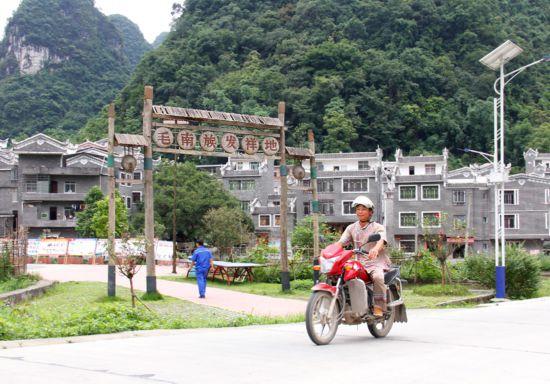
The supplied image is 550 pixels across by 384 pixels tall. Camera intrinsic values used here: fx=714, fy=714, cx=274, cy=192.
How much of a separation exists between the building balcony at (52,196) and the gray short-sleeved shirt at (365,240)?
161 feet

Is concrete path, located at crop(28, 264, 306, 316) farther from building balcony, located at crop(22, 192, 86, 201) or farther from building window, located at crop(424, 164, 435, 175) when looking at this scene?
building window, located at crop(424, 164, 435, 175)

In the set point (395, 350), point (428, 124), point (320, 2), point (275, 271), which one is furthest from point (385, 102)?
point (395, 350)

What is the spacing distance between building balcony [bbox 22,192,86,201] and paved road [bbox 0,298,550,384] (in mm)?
48171

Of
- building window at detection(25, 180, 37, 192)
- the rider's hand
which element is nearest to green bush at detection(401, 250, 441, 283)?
the rider's hand

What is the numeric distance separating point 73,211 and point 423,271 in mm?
39331

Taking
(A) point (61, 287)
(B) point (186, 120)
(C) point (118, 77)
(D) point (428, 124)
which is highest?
(C) point (118, 77)

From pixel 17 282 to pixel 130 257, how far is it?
16.7 feet

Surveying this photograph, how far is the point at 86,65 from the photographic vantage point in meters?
128

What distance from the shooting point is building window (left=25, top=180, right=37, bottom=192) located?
179ft

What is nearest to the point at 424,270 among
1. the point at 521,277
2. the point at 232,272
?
the point at 521,277

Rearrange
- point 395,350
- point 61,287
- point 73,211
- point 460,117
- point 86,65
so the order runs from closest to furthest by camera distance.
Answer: point 395,350
point 61,287
point 73,211
point 460,117
point 86,65

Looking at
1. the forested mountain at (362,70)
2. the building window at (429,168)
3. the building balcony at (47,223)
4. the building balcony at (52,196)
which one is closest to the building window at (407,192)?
the building window at (429,168)

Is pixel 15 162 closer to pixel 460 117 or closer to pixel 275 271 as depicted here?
pixel 275 271

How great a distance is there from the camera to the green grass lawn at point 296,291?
621 inches
